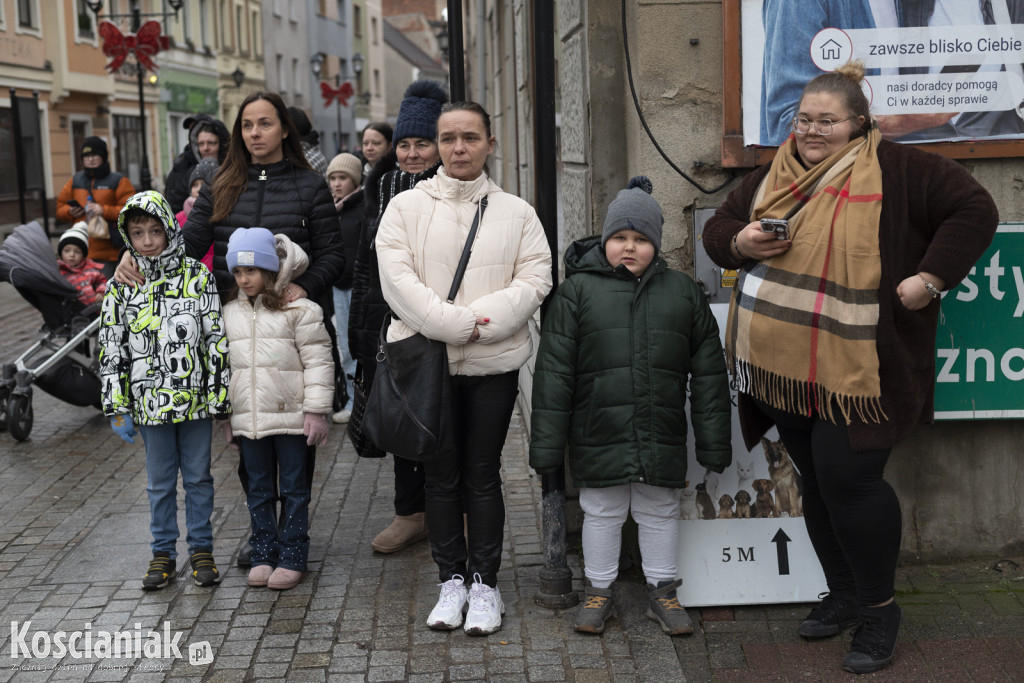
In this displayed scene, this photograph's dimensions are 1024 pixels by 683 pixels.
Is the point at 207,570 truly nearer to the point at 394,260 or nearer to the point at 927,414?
the point at 394,260

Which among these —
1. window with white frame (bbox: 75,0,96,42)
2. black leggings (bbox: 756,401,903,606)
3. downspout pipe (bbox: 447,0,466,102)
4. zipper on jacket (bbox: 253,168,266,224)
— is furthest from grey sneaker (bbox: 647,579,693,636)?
window with white frame (bbox: 75,0,96,42)

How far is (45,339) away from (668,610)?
17.8 ft

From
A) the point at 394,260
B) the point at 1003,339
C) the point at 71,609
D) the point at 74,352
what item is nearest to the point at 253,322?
the point at 394,260

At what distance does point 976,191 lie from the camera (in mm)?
3650

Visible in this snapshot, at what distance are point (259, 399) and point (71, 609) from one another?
1111 millimetres

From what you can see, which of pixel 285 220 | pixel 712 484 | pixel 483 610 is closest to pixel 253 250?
pixel 285 220

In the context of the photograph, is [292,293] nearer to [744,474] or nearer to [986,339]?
[744,474]

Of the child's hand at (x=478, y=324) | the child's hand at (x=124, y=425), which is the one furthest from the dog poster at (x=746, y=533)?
the child's hand at (x=124, y=425)

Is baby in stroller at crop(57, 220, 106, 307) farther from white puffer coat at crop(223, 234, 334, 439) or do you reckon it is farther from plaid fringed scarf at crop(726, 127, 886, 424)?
plaid fringed scarf at crop(726, 127, 886, 424)

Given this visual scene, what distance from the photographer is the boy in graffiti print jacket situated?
4.80 meters

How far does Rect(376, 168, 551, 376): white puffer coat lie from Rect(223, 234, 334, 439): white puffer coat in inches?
24.9

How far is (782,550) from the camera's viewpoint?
15.1ft

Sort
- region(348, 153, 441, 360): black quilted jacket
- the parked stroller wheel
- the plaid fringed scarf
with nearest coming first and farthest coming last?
the plaid fringed scarf
region(348, 153, 441, 360): black quilted jacket
the parked stroller wheel

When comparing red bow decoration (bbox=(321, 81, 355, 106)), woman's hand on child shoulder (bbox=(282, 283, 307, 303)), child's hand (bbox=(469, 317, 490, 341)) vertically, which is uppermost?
red bow decoration (bbox=(321, 81, 355, 106))
